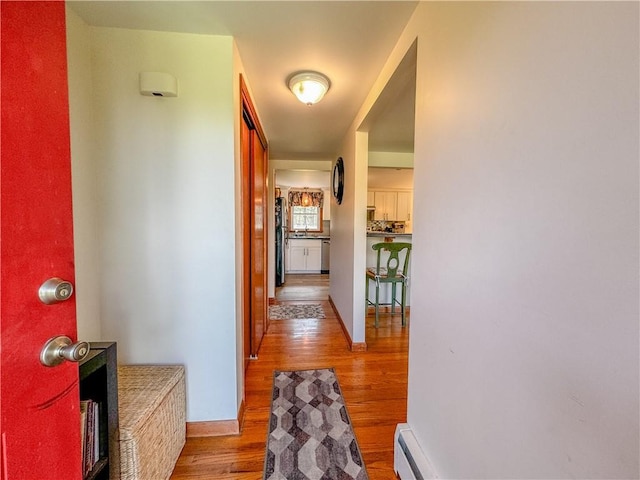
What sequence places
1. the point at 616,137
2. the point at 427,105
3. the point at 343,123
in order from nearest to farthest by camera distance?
the point at 616,137, the point at 427,105, the point at 343,123

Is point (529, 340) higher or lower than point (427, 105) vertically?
lower

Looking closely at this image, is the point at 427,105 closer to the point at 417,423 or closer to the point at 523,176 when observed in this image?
the point at 523,176

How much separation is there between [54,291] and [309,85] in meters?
1.66

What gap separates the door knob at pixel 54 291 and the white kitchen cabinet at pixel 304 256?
5.92 m

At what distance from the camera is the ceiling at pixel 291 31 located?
1148 millimetres

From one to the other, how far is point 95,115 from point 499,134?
66.6 inches

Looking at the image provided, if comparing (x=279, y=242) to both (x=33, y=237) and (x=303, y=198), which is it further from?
(x=33, y=237)

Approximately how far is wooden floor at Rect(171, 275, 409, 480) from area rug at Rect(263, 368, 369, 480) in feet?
0.17

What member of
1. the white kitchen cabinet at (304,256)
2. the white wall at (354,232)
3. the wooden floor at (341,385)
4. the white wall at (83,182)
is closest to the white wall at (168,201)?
the white wall at (83,182)

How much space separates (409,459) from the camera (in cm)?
111

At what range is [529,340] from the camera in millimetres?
587

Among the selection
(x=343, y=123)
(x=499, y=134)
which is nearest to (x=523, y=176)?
(x=499, y=134)

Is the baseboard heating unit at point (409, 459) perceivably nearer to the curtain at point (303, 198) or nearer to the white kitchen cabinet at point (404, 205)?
the white kitchen cabinet at point (404, 205)

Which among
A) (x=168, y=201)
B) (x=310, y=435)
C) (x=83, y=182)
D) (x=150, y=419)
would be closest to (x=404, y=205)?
(x=310, y=435)
